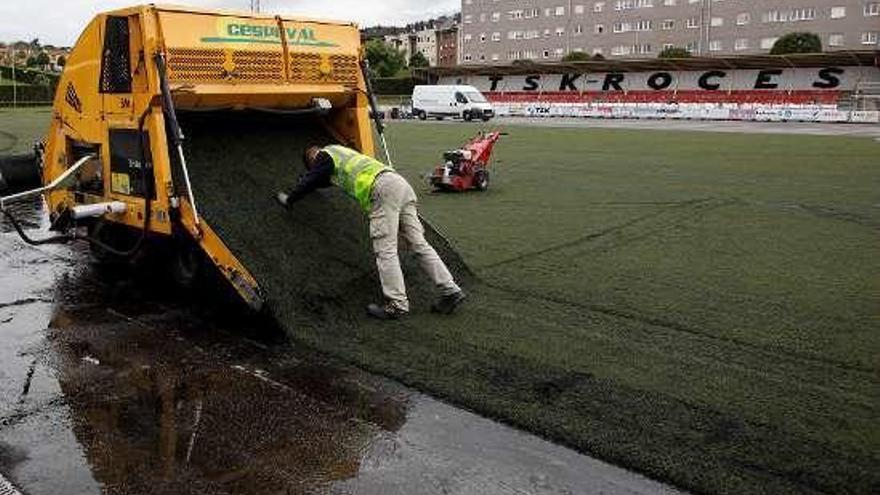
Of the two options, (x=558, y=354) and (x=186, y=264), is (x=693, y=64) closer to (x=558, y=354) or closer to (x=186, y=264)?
(x=186, y=264)

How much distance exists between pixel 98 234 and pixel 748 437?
18.9ft

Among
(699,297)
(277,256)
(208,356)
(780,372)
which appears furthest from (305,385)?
(699,297)

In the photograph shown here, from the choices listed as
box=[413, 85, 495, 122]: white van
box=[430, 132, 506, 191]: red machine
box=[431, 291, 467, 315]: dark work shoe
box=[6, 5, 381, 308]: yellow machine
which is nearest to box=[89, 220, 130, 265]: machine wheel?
box=[6, 5, 381, 308]: yellow machine

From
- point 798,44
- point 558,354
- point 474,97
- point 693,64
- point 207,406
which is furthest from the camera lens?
point 798,44

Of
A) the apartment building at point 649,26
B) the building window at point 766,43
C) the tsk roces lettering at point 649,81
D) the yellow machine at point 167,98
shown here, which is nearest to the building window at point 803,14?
the apartment building at point 649,26

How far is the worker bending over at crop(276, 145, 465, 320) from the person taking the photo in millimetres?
5859

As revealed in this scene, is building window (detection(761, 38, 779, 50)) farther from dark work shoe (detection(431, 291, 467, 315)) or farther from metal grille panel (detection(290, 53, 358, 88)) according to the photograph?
dark work shoe (detection(431, 291, 467, 315))

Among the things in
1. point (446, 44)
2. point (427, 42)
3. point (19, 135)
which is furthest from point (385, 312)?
point (427, 42)

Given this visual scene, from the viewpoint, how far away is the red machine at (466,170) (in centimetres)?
1253

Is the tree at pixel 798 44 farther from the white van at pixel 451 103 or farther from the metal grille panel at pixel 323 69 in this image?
the metal grille panel at pixel 323 69

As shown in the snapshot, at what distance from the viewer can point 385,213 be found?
5863 mm

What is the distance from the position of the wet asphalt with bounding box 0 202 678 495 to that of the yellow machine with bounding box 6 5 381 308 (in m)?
0.66

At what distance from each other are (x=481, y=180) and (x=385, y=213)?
716 cm

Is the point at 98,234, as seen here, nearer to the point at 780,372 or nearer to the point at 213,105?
the point at 213,105
